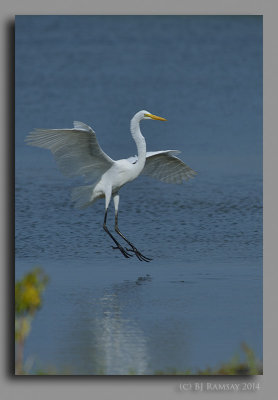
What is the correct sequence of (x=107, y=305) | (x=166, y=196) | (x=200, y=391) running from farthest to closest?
(x=166, y=196), (x=107, y=305), (x=200, y=391)

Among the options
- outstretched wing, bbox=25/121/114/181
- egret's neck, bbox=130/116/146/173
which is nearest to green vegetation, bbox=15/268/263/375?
outstretched wing, bbox=25/121/114/181

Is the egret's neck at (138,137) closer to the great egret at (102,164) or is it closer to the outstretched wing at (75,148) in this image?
the great egret at (102,164)

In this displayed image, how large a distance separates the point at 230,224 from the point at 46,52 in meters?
2.00

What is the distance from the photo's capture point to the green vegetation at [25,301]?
5496 millimetres

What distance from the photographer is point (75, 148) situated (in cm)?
749

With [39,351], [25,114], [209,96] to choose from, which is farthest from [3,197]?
[209,96]

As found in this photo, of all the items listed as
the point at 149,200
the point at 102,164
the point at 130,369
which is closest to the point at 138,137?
the point at 102,164

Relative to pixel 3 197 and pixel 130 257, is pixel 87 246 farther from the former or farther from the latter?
pixel 3 197

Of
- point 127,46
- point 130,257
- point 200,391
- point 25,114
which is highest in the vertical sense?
point 127,46

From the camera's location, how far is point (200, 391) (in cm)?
610

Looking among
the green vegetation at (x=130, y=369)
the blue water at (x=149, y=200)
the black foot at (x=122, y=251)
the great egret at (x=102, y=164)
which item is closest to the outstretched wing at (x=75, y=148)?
the great egret at (x=102, y=164)

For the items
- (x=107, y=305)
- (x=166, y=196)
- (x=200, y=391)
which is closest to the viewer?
(x=200, y=391)

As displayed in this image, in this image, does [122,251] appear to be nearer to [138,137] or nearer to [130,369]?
[138,137]

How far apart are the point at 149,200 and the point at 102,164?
1.46m
